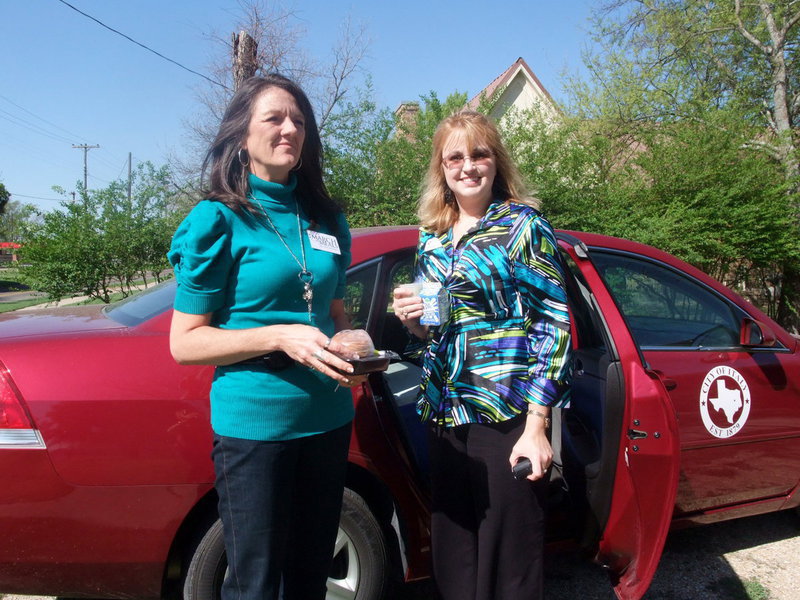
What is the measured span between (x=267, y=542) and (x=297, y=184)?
0.95 meters

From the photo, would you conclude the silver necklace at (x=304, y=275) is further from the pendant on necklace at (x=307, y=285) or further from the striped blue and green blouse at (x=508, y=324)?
the striped blue and green blouse at (x=508, y=324)

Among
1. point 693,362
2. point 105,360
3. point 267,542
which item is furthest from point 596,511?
point 105,360

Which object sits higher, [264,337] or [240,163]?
[240,163]

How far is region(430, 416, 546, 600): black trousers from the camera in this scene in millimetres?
1767

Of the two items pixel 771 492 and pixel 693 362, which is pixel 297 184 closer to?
pixel 693 362

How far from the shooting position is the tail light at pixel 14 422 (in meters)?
1.68

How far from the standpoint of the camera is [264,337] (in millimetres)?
1363

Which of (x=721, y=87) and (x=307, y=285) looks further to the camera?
(x=721, y=87)

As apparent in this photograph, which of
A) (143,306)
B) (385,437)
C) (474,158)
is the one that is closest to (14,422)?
(143,306)

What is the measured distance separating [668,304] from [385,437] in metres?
1.64

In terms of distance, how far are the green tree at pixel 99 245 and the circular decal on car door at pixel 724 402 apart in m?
7.43

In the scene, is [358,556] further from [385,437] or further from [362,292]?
[362,292]

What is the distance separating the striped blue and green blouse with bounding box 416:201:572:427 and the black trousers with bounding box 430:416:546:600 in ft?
0.30

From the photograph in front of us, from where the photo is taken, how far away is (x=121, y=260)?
8.16m
